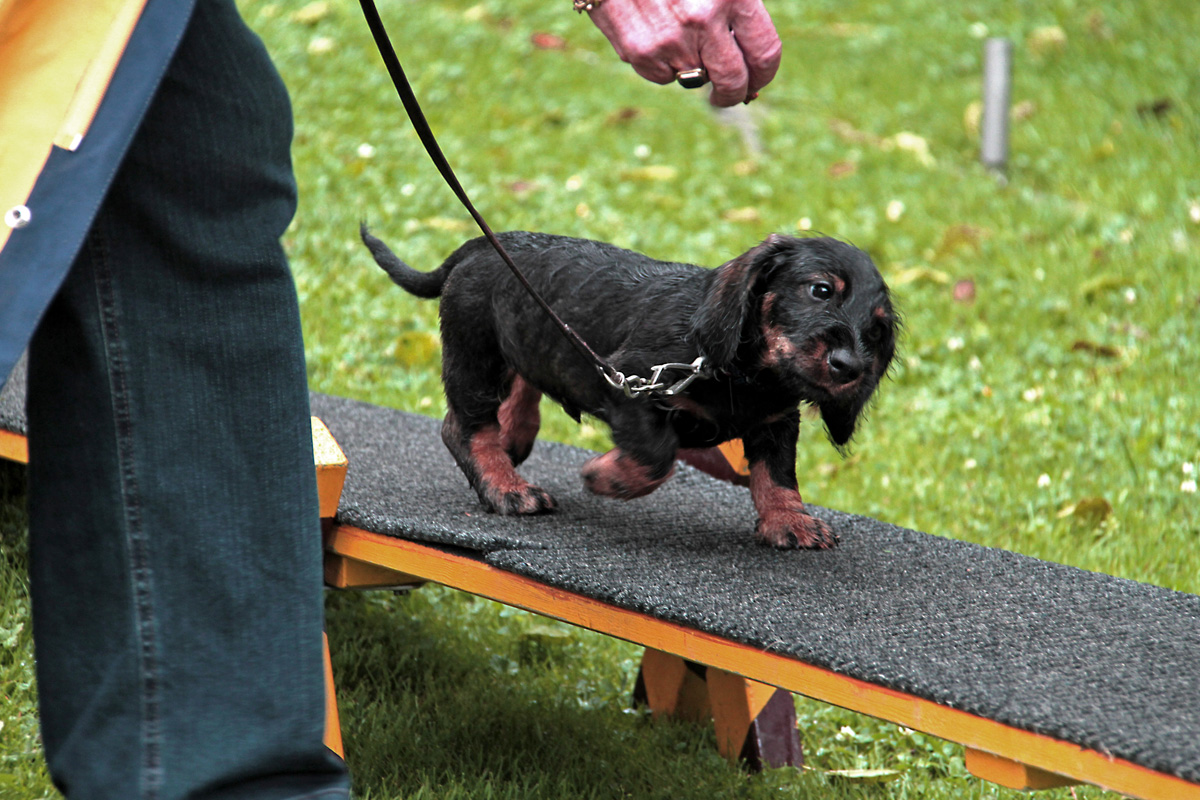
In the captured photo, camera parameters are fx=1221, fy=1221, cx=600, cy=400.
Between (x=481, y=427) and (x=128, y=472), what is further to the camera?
(x=481, y=427)

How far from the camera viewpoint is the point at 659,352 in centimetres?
272

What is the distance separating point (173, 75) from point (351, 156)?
5886 millimetres

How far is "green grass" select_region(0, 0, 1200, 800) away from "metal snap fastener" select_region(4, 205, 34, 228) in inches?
58.0

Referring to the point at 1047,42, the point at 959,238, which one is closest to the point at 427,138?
the point at 959,238

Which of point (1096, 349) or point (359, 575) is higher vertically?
point (359, 575)

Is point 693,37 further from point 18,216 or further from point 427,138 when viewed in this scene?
point 18,216

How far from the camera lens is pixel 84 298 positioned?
1576 mm

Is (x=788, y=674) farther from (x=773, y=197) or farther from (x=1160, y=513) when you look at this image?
(x=773, y=197)

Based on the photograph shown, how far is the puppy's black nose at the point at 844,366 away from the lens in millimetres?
2408

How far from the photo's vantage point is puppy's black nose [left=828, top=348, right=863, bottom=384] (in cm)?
241

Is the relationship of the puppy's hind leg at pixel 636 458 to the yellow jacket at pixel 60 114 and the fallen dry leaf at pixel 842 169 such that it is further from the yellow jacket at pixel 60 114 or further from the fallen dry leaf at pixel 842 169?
the fallen dry leaf at pixel 842 169

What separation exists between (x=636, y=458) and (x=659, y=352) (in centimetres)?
25

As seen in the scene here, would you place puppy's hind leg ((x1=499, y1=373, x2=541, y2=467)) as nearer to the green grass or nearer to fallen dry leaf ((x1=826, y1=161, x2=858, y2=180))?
the green grass

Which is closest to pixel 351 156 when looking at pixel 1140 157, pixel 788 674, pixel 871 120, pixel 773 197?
pixel 773 197
